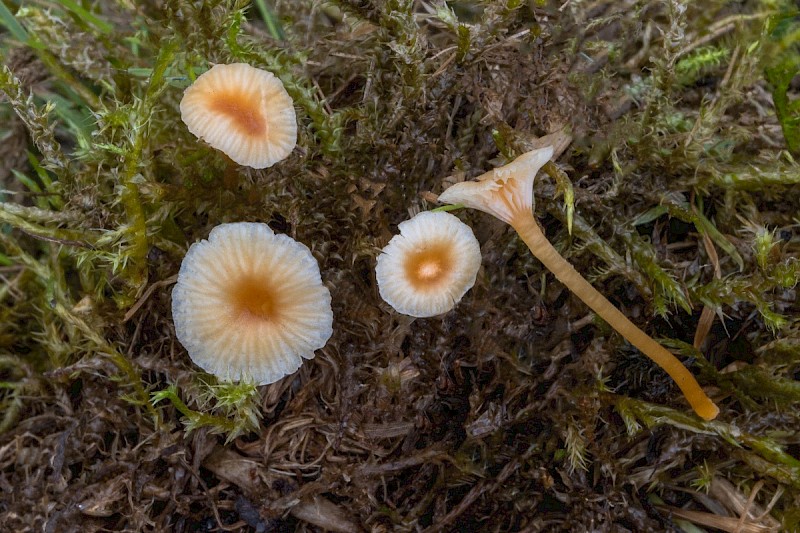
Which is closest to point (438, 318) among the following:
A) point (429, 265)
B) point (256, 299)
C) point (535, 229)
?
point (429, 265)

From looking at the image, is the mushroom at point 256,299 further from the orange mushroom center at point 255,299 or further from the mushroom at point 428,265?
the mushroom at point 428,265

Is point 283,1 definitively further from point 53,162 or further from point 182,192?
point 53,162

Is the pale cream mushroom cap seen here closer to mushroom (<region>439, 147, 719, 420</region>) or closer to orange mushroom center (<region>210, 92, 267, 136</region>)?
mushroom (<region>439, 147, 719, 420</region>)

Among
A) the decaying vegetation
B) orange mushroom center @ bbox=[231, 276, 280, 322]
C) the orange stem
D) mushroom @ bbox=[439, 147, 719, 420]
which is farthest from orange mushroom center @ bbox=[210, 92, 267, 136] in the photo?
the orange stem

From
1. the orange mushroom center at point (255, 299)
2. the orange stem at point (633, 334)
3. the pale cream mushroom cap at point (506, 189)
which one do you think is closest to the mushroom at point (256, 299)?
the orange mushroom center at point (255, 299)

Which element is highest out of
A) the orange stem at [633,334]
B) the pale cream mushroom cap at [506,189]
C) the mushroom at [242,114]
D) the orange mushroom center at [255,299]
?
the mushroom at [242,114]

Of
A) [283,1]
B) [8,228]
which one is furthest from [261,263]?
[8,228]

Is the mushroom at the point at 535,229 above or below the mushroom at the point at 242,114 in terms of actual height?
below
